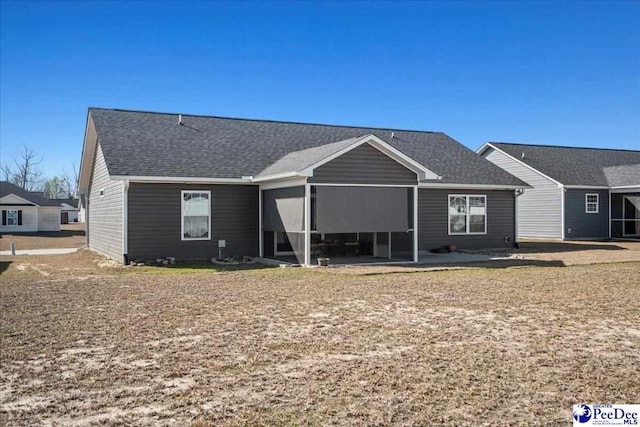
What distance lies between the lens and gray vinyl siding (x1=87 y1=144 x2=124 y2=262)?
17078mm

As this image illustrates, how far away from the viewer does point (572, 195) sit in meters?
27.5

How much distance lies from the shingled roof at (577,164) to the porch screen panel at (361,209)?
14580mm

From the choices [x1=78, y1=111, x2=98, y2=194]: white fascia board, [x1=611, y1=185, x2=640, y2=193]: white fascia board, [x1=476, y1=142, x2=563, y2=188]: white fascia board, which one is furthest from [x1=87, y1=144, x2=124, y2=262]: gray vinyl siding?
[x1=611, y1=185, x2=640, y2=193]: white fascia board

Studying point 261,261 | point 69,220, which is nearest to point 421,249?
point 261,261

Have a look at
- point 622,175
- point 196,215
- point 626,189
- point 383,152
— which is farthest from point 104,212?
point 622,175

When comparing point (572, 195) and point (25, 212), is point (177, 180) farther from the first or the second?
point (25, 212)

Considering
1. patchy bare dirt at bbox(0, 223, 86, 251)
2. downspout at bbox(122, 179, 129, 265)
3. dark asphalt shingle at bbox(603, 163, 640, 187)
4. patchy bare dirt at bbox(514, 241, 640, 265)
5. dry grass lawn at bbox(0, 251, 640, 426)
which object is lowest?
dry grass lawn at bbox(0, 251, 640, 426)

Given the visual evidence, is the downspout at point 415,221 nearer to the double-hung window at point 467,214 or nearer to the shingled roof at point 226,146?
the shingled roof at point 226,146

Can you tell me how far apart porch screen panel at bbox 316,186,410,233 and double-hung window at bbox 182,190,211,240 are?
4.09 m

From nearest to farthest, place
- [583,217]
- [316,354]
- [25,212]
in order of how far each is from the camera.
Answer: [316,354], [583,217], [25,212]

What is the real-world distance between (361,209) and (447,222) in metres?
6.20

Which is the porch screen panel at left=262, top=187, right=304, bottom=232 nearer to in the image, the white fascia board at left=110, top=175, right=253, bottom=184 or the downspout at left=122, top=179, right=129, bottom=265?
the white fascia board at left=110, top=175, right=253, bottom=184

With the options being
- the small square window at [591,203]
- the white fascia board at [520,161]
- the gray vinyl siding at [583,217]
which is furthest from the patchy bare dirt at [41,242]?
the small square window at [591,203]

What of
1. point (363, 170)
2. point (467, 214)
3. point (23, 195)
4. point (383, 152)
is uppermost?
point (383, 152)
